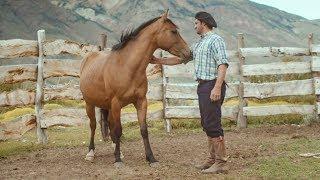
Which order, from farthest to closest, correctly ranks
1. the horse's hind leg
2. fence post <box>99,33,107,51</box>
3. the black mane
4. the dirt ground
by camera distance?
fence post <box>99,33,107,51</box> < the horse's hind leg < the black mane < the dirt ground

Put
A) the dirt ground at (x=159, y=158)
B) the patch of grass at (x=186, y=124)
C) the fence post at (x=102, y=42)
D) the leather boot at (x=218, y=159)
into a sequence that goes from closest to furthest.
Answer: the leather boot at (x=218, y=159)
the dirt ground at (x=159, y=158)
the fence post at (x=102, y=42)
the patch of grass at (x=186, y=124)

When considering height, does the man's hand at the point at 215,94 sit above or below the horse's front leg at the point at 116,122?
above

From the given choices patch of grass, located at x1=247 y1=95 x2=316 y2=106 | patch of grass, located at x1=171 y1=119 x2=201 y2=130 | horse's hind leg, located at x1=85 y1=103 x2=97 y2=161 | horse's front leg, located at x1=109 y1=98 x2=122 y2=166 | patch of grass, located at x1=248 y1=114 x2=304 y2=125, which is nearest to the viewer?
horse's front leg, located at x1=109 y1=98 x2=122 y2=166

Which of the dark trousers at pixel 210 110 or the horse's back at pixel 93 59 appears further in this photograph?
the horse's back at pixel 93 59

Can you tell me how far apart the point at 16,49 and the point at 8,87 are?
5368 millimetres

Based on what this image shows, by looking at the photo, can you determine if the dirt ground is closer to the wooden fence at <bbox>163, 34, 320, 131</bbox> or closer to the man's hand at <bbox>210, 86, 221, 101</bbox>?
the wooden fence at <bbox>163, 34, 320, 131</bbox>

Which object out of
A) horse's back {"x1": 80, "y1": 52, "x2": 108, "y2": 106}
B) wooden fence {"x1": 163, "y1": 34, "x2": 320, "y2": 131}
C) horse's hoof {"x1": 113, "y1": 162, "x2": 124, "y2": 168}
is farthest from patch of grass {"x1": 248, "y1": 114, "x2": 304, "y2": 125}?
horse's hoof {"x1": 113, "y1": 162, "x2": 124, "y2": 168}

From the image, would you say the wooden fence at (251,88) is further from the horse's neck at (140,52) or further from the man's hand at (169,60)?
the horse's neck at (140,52)

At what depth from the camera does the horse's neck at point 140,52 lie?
823cm

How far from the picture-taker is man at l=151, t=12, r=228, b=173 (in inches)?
276

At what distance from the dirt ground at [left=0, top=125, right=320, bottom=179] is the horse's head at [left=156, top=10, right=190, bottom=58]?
175 centimetres

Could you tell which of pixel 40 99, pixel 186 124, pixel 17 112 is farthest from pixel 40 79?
pixel 17 112

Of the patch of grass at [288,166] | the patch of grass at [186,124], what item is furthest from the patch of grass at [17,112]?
the patch of grass at [288,166]

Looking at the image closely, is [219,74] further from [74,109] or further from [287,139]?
[74,109]
